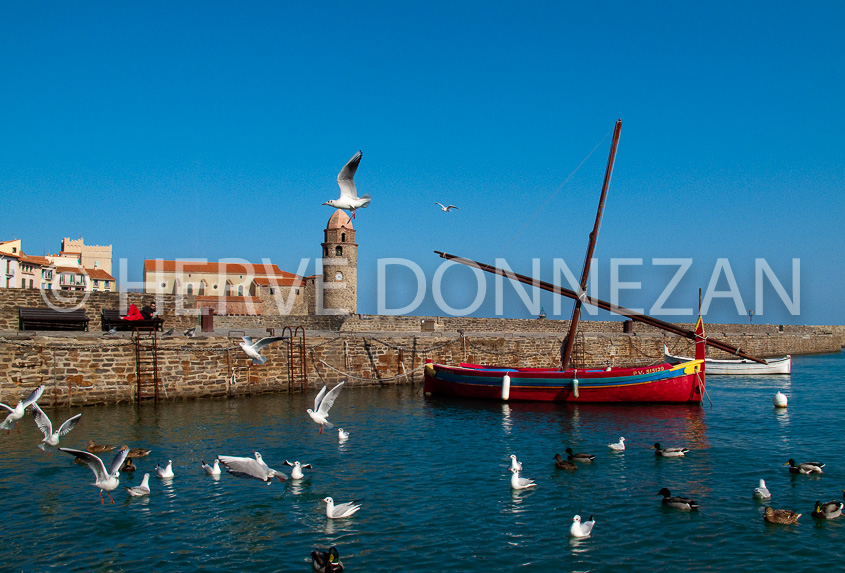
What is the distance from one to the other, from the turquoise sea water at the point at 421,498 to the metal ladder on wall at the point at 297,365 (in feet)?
14.9

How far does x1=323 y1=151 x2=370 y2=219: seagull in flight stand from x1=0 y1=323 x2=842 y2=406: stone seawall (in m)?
7.61

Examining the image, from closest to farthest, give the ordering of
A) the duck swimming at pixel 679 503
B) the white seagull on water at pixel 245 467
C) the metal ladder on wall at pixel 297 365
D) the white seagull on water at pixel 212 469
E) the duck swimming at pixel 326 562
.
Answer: the duck swimming at pixel 326 562 < the duck swimming at pixel 679 503 < the white seagull on water at pixel 245 467 < the white seagull on water at pixel 212 469 < the metal ladder on wall at pixel 297 365

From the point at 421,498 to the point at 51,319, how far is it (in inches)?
703

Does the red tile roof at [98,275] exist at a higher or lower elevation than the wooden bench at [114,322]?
higher

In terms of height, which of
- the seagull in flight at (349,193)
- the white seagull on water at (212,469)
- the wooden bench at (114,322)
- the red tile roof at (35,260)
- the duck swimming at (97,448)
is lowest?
the white seagull on water at (212,469)

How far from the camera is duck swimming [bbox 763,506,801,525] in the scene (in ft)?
29.0

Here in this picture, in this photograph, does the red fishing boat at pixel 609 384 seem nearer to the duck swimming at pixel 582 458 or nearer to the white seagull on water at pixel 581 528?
the duck swimming at pixel 582 458

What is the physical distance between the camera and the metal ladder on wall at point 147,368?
61.3 ft

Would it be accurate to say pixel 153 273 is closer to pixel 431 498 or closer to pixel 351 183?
pixel 351 183

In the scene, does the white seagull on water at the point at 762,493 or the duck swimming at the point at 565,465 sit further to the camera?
the duck swimming at the point at 565,465

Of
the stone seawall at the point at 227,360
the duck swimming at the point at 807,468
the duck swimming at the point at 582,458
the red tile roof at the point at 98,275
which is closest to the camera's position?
the duck swimming at the point at 807,468

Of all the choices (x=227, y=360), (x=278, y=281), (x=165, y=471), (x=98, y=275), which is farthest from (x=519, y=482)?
(x=98, y=275)

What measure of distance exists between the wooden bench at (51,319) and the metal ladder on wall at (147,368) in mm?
Result: 5245

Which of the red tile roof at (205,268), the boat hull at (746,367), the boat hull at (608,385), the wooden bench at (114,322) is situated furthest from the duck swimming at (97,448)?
the red tile roof at (205,268)
